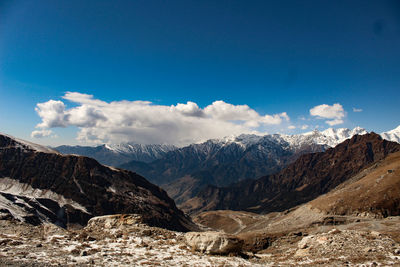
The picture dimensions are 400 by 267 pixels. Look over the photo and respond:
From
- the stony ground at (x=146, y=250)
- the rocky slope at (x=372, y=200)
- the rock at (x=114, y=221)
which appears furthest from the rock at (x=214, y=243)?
the rocky slope at (x=372, y=200)

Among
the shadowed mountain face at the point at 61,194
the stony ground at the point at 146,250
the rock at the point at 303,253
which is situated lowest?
the shadowed mountain face at the point at 61,194

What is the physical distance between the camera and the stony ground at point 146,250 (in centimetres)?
1849

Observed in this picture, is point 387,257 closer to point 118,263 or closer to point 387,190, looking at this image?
point 118,263

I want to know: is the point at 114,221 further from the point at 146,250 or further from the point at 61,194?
the point at 61,194

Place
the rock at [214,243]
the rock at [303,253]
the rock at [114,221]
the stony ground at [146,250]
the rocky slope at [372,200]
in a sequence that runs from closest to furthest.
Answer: the stony ground at [146,250] → the rock at [214,243] → the rock at [303,253] → the rock at [114,221] → the rocky slope at [372,200]

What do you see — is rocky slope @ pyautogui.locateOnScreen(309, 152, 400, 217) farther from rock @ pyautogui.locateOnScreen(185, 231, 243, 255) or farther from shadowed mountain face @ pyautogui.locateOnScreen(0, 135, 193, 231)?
shadowed mountain face @ pyautogui.locateOnScreen(0, 135, 193, 231)

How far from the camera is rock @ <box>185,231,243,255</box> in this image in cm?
2255

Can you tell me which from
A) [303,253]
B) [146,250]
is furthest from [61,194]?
[303,253]

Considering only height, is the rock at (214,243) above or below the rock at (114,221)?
above

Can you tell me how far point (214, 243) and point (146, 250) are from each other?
6.32 meters

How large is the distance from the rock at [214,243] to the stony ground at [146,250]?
605 millimetres

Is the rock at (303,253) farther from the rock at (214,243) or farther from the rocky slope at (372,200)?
the rocky slope at (372,200)

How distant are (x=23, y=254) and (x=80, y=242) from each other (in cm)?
539

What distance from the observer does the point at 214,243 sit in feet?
74.5
